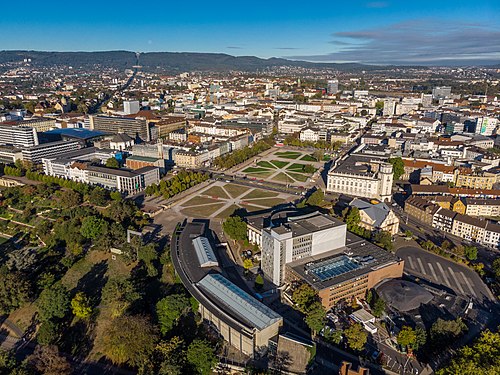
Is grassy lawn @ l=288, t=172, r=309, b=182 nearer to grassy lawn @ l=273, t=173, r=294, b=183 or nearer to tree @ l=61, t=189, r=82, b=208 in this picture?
grassy lawn @ l=273, t=173, r=294, b=183

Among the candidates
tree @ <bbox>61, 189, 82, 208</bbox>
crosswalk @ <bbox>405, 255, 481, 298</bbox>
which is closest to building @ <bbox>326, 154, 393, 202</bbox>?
crosswalk @ <bbox>405, 255, 481, 298</bbox>

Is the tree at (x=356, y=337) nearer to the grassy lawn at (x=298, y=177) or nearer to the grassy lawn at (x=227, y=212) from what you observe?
the grassy lawn at (x=227, y=212)

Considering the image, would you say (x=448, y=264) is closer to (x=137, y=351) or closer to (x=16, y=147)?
(x=137, y=351)

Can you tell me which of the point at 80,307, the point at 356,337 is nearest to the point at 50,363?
the point at 80,307

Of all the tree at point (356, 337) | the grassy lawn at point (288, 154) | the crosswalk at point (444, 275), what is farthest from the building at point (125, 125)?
the tree at point (356, 337)

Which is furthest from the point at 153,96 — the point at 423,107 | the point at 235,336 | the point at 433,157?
the point at 235,336

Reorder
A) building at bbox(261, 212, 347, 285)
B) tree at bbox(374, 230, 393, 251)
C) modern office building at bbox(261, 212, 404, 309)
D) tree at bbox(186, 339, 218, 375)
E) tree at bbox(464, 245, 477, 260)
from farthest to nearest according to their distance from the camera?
1. tree at bbox(374, 230, 393, 251)
2. tree at bbox(464, 245, 477, 260)
3. building at bbox(261, 212, 347, 285)
4. modern office building at bbox(261, 212, 404, 309)
5. tree at bbox(186, 339, 218, 375)
